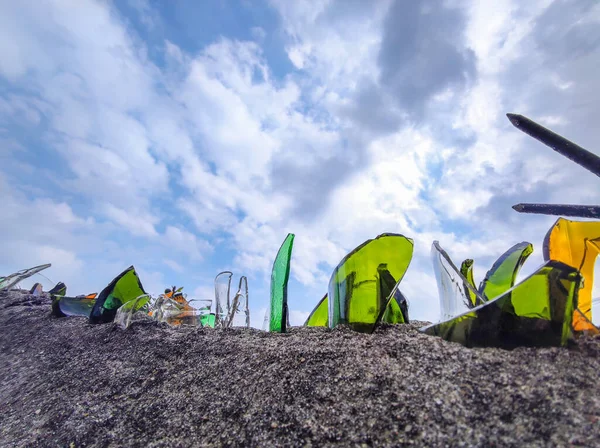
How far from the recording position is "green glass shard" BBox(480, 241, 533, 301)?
1360 mm

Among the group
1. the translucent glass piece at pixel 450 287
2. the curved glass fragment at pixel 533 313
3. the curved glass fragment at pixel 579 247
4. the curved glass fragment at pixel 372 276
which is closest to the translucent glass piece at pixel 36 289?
the curved glass fragment at pixel 372 276

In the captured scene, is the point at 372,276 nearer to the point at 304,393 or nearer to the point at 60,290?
the point at 304,393

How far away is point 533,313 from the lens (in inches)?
36.7

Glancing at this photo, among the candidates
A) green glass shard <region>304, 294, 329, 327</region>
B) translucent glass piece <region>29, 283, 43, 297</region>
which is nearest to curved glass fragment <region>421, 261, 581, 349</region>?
green glass shard <region>304, 294, 329, 327</region>

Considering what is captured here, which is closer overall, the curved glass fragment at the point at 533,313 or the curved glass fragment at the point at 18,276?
the curved glass fragment at the point at 533,313

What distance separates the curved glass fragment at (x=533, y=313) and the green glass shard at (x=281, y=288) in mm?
901

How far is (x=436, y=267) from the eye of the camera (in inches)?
58.8

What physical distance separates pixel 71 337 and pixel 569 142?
2.69 m

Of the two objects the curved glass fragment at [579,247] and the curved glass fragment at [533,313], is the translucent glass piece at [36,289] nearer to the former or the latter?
the curved glass fragment at [533,313]

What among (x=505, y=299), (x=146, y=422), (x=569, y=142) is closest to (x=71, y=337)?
(x=146, y=422)

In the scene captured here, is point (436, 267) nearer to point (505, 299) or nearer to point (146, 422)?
point (505, 299)

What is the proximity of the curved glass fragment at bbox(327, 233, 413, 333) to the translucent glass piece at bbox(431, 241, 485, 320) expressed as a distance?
0.14 m

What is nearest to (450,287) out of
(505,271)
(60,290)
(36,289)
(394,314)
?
(505,271)

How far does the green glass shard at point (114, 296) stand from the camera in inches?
93.2
